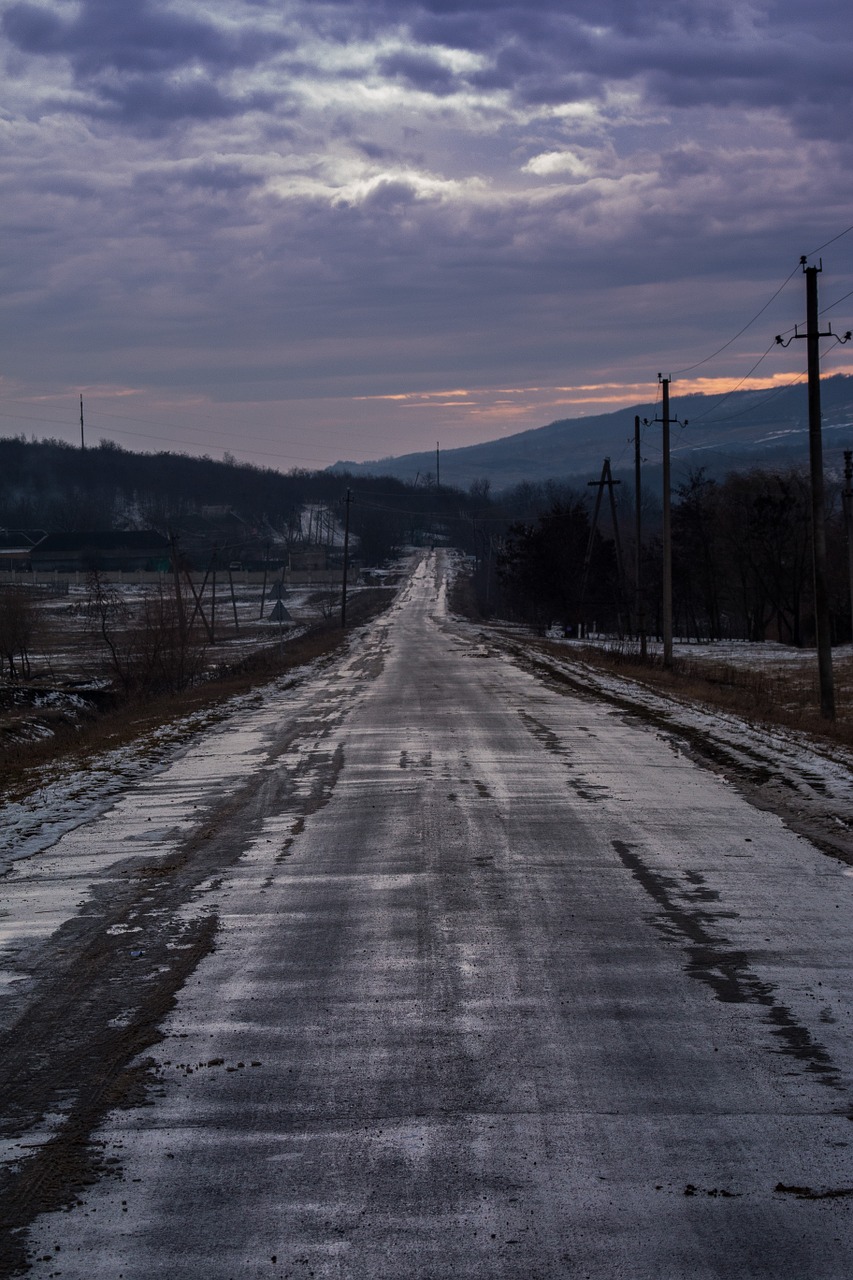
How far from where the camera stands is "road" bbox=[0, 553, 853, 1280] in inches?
159

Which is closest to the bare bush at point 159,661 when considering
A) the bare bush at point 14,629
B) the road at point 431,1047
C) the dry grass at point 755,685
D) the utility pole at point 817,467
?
the bare bush at point 14,629

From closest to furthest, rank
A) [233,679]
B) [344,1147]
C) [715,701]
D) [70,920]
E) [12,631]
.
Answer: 1. [344,1147]
2. [70,920]
3. [715,701]
4. [233,679]
5. [12,631]

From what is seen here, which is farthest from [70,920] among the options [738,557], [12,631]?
[738,557]

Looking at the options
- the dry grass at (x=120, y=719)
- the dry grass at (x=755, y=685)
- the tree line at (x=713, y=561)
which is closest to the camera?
the dry grass at (x=120, y=719)

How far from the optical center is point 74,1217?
4.15m

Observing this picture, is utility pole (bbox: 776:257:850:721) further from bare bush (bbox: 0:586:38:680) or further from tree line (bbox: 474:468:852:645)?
tree line (bbox: 474:468:852:645)

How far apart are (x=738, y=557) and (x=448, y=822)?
206ft

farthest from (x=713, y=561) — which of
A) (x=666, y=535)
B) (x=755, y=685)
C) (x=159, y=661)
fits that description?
(x=159, y=661)

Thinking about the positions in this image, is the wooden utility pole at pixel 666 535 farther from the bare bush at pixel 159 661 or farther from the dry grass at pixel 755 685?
the bare bush at pixel 159 661

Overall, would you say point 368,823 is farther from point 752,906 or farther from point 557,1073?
point 557,1073

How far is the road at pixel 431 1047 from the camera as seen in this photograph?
4.05 metres

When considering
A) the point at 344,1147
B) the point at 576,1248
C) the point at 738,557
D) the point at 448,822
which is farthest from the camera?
the point at 738,557

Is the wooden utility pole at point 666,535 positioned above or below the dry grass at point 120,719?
above

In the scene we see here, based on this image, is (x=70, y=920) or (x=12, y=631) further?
(x=12, y=631)
